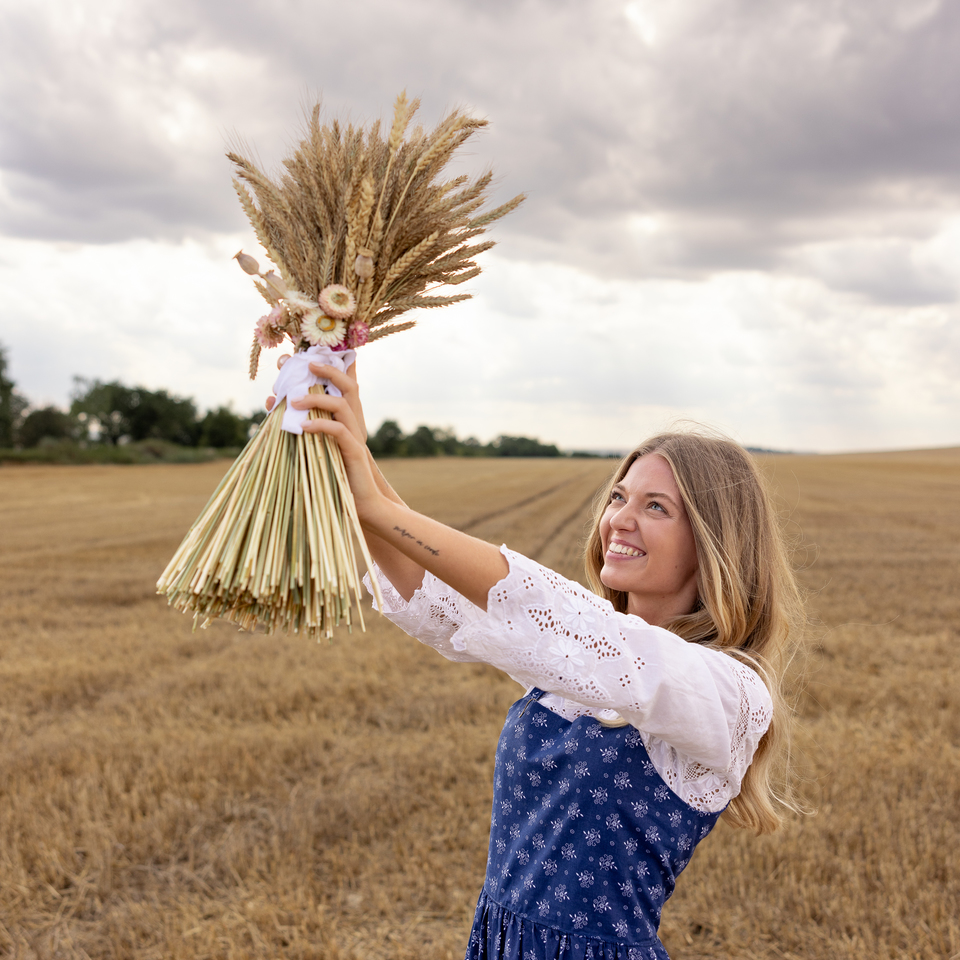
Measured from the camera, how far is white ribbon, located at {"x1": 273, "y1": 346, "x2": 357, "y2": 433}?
→ 4.50 feet

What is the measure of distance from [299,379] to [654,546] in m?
0.87

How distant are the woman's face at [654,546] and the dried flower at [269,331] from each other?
33.8 inches

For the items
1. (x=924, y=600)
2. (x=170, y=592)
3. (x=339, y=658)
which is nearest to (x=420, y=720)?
(x=339, y=658)

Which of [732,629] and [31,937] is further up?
[732,629]

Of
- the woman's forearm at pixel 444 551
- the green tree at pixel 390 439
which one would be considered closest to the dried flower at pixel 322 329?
the woman's forearm at pixel 444 551

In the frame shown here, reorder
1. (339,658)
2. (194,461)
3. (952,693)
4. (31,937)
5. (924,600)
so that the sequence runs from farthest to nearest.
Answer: (194,461) → (924,600) → (339,658) → (952,693) → (31,937)

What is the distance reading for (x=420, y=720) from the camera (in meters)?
5.27

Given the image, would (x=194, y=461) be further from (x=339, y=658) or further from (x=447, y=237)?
(x=447, y=237)

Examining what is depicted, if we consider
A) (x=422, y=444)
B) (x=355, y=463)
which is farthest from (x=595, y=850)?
(x=422, y=444)

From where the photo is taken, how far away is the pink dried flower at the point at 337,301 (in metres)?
1.37

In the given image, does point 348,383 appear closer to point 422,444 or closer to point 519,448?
point 422,444

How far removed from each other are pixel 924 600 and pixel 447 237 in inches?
376

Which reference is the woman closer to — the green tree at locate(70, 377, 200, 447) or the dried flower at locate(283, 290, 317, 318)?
the dried flower at locate(283, 290, 317, 318)

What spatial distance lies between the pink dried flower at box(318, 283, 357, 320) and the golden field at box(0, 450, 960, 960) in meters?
1.50
